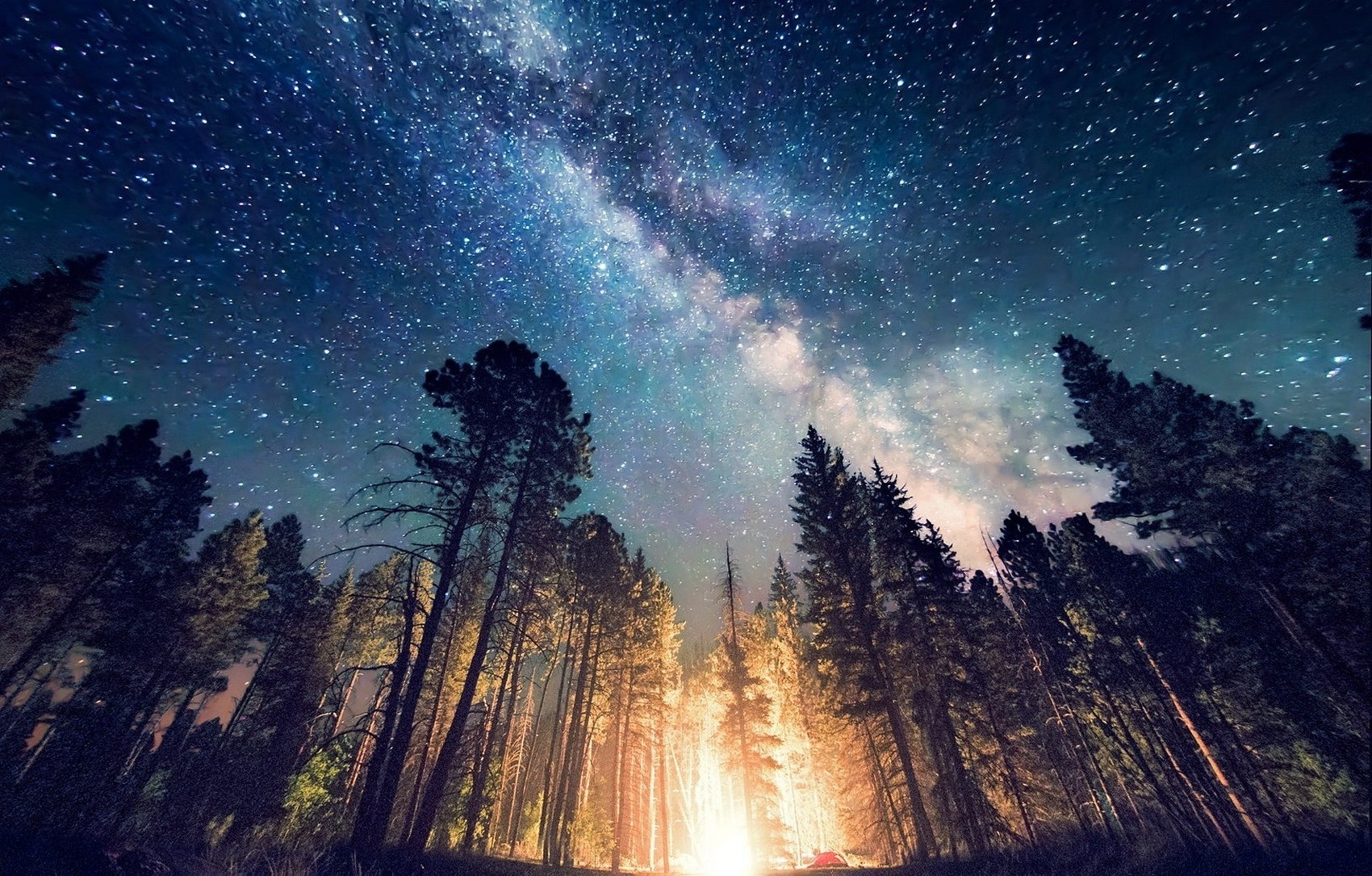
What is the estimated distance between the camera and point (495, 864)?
12.5m

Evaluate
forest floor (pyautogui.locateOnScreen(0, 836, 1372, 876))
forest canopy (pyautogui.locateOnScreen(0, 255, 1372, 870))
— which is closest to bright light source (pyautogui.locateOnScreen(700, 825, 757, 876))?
forest canopy (pyautogui.locateOnScreen(0, 255, 1372, 870))

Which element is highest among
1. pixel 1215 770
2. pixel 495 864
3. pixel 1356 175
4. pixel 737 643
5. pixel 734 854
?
pixel 1356 175

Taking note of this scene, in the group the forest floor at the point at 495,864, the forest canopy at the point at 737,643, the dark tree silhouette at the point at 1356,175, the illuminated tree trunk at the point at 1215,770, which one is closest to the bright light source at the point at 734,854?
the forest canopy at the point at 737,643

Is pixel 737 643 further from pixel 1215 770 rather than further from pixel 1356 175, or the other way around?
pixel 1356 175

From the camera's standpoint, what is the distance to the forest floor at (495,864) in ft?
26.1

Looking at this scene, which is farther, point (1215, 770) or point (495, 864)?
point (1215, 770)

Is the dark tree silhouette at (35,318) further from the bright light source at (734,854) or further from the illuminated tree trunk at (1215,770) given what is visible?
the illuminated tree trunk at (1215,770)

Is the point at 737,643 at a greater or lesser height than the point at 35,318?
lesser

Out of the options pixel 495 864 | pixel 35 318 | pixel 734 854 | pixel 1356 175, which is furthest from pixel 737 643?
pixel 35 318

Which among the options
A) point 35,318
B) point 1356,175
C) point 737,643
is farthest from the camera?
point 737,643

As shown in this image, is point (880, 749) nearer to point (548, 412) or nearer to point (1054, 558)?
point (1054, 558)

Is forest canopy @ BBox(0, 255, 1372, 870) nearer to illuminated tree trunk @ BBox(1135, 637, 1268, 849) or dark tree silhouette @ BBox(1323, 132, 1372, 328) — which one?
illuminated tree trunk @ BBox(1135, 637, 1268, 849)

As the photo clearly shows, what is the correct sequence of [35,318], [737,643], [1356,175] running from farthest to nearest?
[737,643], [35,318], [1356,175]

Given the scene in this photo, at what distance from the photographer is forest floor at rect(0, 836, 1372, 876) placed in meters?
7.95
